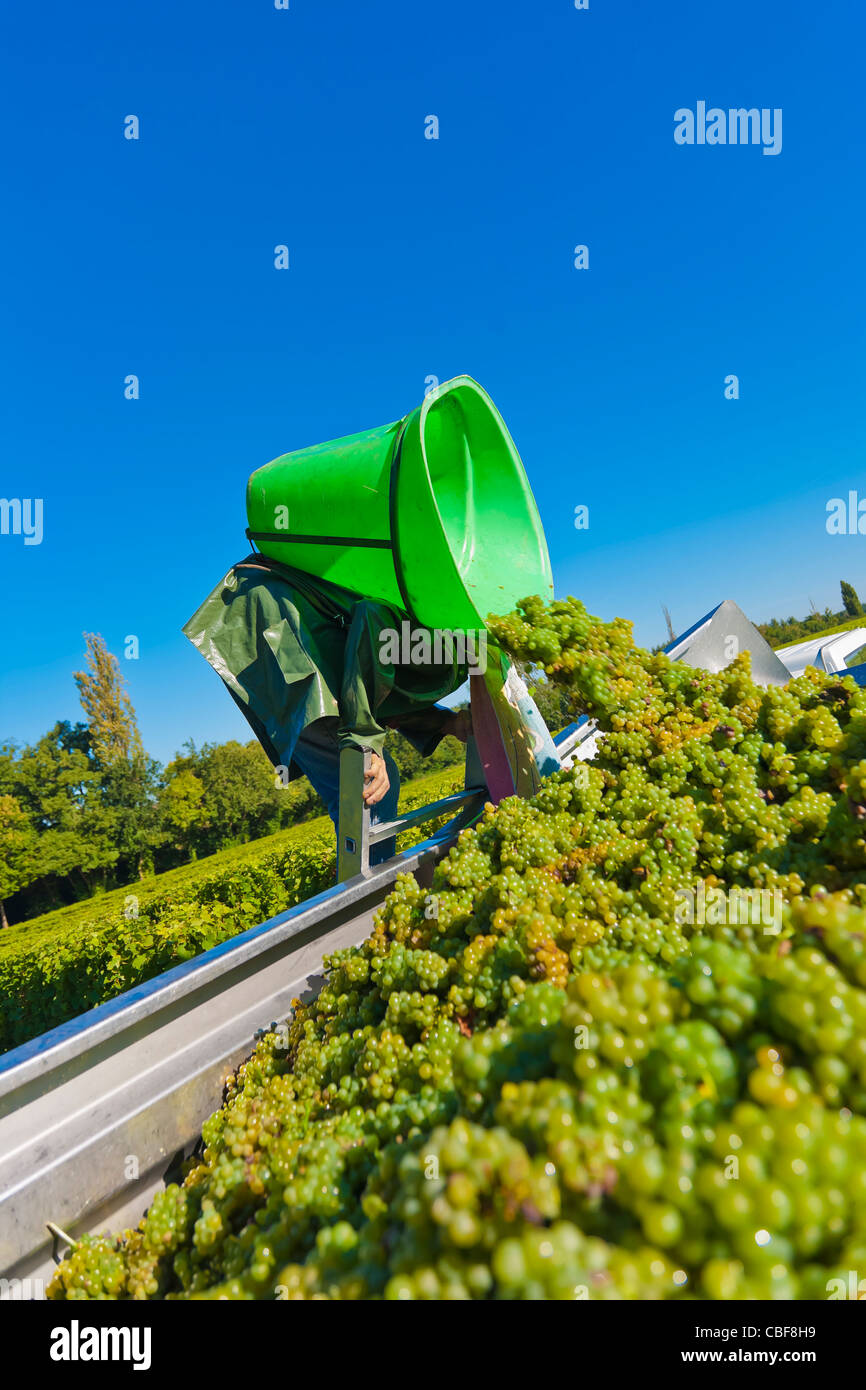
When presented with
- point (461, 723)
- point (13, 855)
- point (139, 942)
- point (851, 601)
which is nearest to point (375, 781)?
point (461, 723)

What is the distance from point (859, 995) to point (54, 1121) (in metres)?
1.40

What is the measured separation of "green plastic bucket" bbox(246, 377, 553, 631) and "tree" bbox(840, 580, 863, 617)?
198 feet

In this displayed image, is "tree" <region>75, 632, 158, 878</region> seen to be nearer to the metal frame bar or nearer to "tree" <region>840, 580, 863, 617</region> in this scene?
the metal frame bar

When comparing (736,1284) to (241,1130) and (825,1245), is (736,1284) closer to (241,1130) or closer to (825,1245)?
(825,1245)

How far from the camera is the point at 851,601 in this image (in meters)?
53.8

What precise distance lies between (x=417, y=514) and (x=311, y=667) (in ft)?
2.58

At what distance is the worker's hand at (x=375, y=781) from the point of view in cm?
269

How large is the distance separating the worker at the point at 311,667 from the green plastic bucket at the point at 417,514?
0.49ft

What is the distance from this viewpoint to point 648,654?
244 cm

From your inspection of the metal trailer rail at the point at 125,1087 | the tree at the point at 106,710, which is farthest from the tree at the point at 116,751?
the metal trailer rail at the point at 125,1087

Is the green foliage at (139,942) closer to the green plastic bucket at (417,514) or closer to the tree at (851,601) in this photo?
the green plastic bucket at (417,514)

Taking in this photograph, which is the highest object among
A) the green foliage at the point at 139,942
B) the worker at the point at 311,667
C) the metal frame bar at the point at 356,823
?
the worker at the point at 311,667

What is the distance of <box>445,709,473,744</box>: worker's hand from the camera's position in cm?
353
